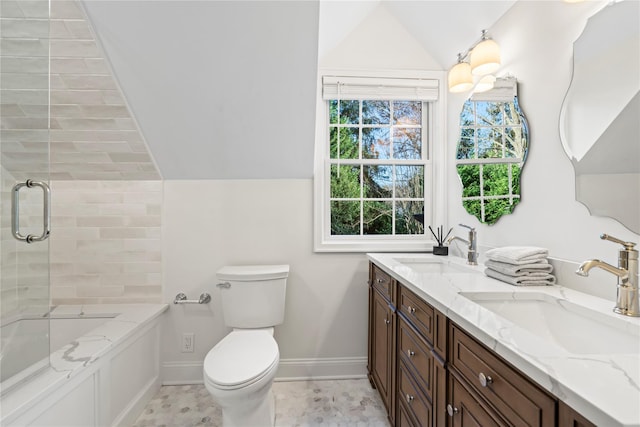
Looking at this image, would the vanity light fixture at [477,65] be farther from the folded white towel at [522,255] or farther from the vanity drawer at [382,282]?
the vanity drawer at [382,282]

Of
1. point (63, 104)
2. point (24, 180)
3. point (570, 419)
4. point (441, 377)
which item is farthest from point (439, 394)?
point (63, 104)

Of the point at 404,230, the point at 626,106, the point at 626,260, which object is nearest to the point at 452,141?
the point at 404,230

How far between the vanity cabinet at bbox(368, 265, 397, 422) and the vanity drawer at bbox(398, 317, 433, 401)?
0.11m

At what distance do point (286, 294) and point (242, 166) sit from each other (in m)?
0.93

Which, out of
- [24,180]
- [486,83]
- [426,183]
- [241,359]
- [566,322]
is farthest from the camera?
[426,183]

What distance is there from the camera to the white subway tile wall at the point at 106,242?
6.98ft

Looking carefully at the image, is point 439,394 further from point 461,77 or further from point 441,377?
point 461,77

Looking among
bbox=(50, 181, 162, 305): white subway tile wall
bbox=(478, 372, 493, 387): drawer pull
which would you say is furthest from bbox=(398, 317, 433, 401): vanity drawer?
bbox=(50, 181, 162, 305): white subway tile wall

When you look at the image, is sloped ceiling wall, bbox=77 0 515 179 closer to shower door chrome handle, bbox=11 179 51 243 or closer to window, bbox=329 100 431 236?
window, bbox=329 100 431 236

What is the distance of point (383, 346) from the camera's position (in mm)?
1790

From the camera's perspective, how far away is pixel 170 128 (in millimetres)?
1872

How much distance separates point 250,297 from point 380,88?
169 centimetres

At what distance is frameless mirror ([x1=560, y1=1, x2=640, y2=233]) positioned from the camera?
97 cm

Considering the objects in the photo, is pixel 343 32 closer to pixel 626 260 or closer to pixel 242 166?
pixel 242 166
